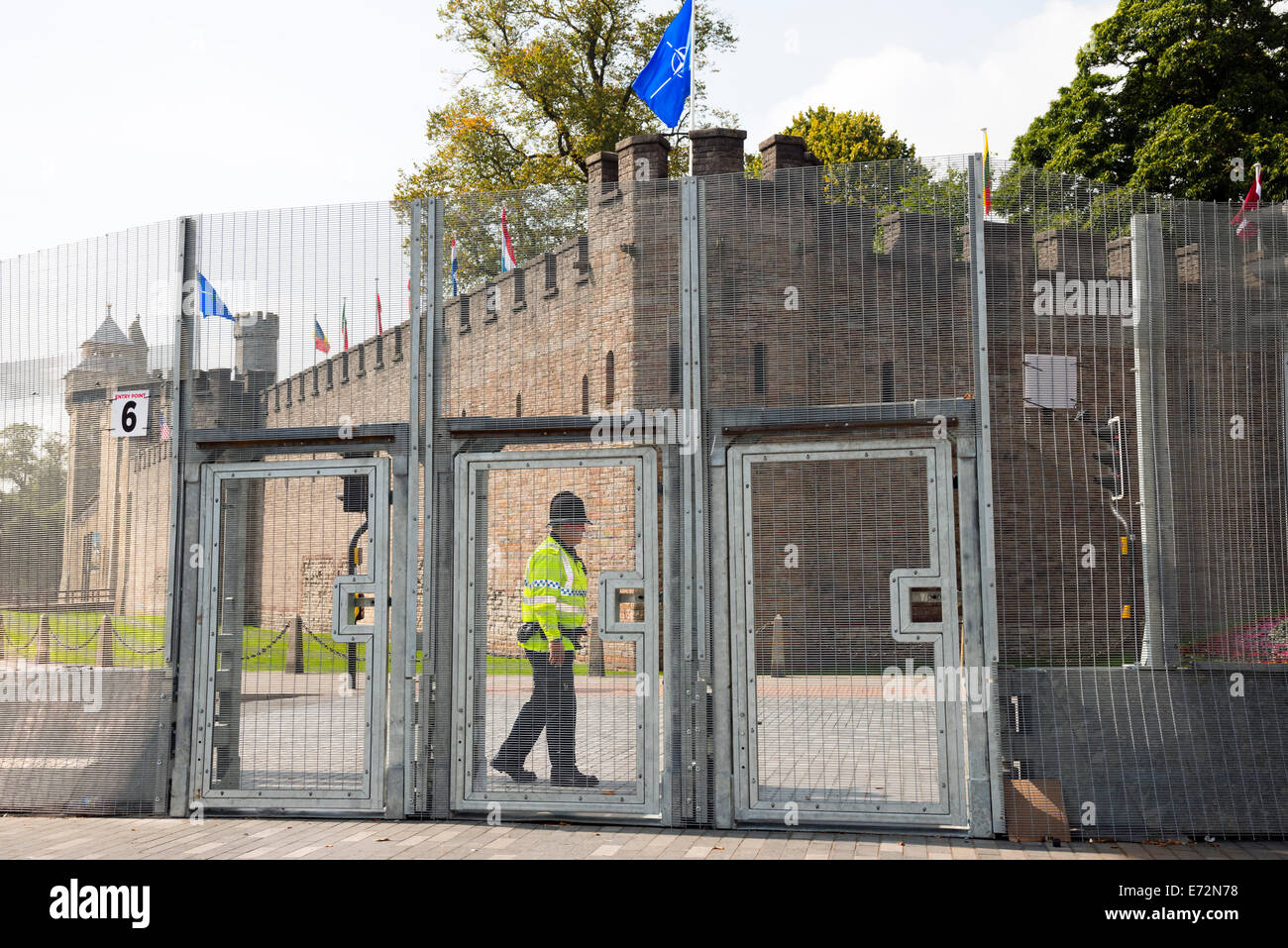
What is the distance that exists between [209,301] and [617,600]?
3570 millimetres

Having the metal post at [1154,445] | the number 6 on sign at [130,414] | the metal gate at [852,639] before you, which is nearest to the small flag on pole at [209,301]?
the number 6 on sign at [130,414]

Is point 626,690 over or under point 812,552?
under

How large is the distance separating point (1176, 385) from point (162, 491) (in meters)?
6.70

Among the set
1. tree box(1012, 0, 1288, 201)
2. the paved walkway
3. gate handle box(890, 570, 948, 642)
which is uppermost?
tree box(1012, 0, 1288, 201)

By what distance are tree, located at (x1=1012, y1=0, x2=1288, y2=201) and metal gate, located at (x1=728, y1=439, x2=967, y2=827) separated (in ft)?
86.7

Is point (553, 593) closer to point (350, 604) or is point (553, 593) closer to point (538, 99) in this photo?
point (350, 604)

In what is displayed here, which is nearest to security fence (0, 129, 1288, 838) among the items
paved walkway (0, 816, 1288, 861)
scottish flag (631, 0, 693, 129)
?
paved walkway (0, 816, 1288, 861)

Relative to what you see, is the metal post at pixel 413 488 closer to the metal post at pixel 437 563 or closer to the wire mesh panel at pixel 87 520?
the metal post at pixel 437 563

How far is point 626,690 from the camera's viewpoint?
7.03 meters

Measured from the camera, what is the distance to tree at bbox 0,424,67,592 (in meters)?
8.23

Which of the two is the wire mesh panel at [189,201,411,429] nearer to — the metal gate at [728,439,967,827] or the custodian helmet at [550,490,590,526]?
the custodian helmet at [550,490,590,526]

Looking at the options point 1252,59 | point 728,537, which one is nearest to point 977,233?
point 728,537

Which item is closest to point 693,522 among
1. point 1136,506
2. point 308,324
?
point 1136,506

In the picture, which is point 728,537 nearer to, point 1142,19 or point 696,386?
point 696,386
